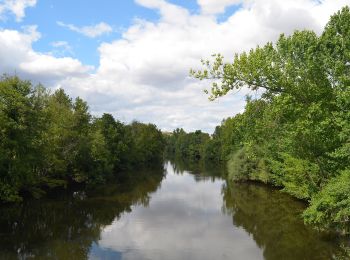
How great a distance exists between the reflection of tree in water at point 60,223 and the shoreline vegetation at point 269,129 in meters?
2.92

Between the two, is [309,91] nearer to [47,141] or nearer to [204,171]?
[47,141]

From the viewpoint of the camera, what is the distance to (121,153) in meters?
77.2

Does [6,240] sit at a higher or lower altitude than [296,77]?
lower

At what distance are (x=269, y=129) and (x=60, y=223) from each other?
17550 millimetres

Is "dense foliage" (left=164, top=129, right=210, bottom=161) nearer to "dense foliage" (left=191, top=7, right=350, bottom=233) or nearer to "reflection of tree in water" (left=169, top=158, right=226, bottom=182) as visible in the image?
"reflection of tree in water" (left=169, top=158, right=226, bottom=182)

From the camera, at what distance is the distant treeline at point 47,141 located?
34.4m

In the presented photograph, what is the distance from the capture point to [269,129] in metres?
25.8

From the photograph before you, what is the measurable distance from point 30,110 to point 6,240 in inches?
563

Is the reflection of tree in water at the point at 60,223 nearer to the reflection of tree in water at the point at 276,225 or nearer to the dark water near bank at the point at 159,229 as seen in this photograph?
the dark water near bank at the point at 159,229

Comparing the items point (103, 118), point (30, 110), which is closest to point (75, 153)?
point (30, 110)

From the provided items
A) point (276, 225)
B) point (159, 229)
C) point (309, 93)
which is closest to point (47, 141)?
point (159, 229)

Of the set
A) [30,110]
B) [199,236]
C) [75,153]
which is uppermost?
[30,110]

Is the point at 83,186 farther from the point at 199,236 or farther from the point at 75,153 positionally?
the point at 199,236

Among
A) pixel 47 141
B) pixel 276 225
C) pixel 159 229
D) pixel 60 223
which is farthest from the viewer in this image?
pixel 47 141
